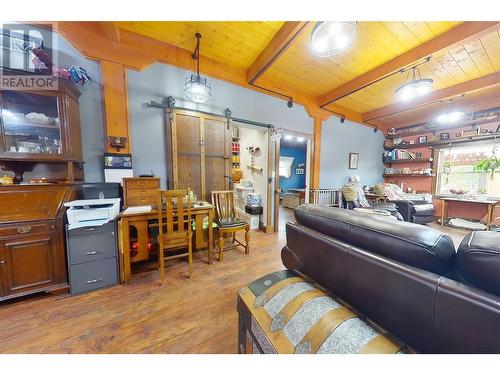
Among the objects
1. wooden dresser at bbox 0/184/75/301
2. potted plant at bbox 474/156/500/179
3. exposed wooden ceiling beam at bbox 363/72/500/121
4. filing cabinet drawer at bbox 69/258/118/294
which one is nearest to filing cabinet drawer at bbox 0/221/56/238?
wooden dresser at bbox 0/184/75/301

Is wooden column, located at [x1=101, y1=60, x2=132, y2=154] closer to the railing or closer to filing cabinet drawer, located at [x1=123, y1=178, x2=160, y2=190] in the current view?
filing cabinet drawer, located at [x1=123, y1=178, x2=160, y2=190]

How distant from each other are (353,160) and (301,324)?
509cm

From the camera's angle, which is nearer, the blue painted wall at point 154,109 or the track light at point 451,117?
the blue painted wall at point 154,109

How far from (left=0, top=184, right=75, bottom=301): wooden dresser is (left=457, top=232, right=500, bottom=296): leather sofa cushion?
8.65 ft

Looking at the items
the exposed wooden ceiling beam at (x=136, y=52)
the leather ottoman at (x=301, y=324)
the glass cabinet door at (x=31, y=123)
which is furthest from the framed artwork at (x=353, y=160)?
the glass cabinet door at (x=31, y=123)

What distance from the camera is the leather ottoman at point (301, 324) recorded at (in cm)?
65

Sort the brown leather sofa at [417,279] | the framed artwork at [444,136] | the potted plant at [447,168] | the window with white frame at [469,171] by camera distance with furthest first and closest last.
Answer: the potted plant at [447,168] < the framed artwork at [444,136] < the window with white frame at [469,171] < the brown leather sofa at [417,279]

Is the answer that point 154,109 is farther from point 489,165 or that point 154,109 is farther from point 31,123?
point 489,165

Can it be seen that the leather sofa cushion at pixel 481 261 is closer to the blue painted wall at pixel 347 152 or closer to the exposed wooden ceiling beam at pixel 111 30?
the exposed wooden ceiling beam at pixel 111 30

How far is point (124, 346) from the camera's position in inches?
47.4

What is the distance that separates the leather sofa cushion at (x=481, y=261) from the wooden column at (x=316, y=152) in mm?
3748
